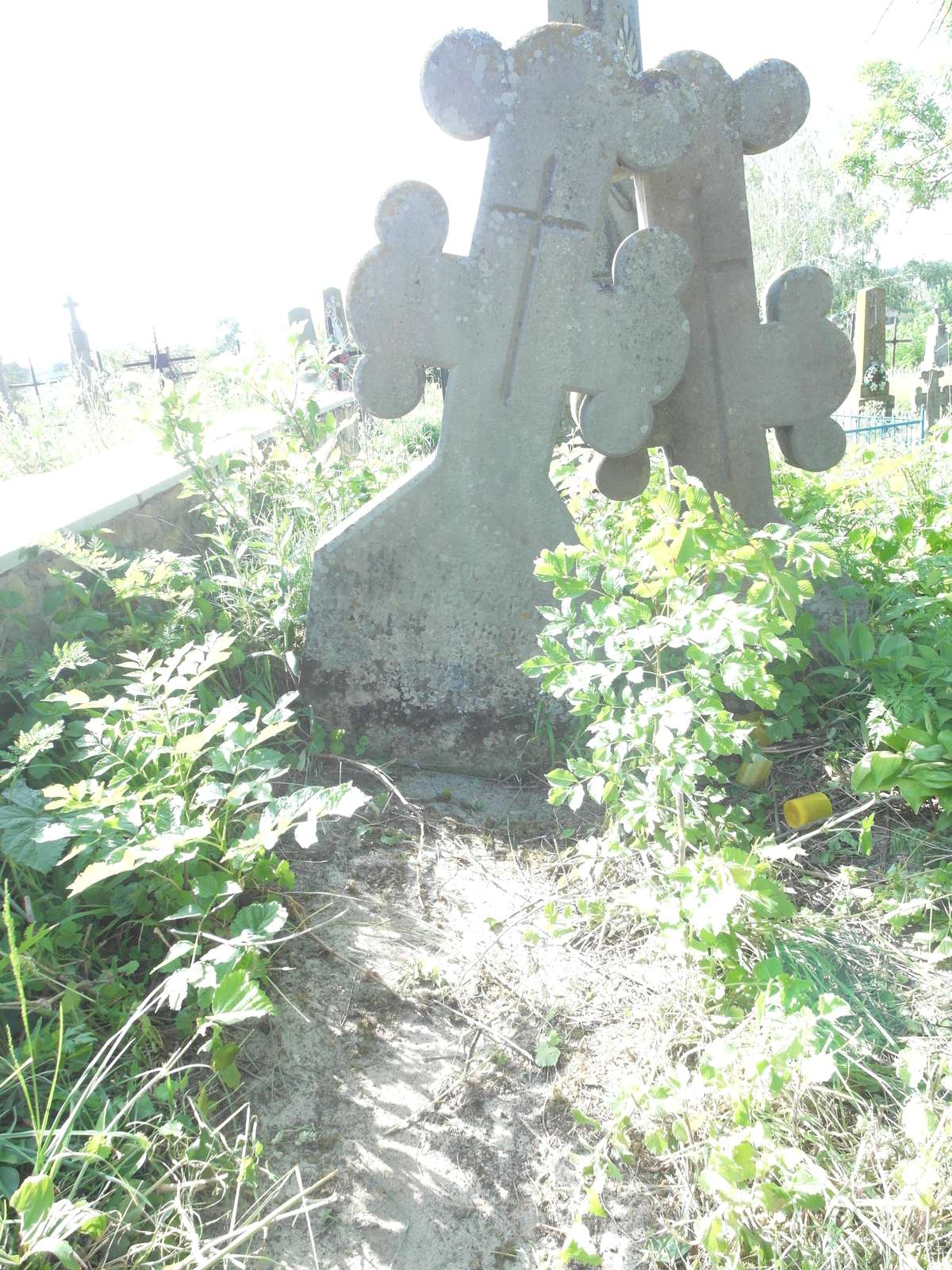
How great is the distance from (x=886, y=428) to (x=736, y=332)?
7.33 metres

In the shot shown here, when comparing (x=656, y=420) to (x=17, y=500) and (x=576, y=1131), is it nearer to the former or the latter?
(x=576, y=1131)

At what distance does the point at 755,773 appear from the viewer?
7.92ft

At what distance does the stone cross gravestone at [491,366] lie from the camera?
2.43 metres

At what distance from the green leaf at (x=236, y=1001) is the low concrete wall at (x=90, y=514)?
1331 mm

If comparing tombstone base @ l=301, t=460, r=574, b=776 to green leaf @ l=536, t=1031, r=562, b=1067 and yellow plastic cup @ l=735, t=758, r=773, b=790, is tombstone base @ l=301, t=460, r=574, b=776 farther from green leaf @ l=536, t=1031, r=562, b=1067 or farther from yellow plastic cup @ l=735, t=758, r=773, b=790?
green leaf @ l=536, t=1031, r=562, b=1067

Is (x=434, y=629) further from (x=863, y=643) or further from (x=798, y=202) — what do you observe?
(x=798, y=202)

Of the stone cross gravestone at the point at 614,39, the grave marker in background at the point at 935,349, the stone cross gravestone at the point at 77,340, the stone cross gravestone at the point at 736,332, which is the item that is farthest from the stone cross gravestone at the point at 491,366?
the stone cross gravestone at the point at 77,340

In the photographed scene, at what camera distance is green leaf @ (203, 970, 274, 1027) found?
4.68ft

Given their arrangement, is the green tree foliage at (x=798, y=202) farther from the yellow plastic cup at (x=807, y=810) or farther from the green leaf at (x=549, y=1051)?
the green leaf at (x=549, y=1051)

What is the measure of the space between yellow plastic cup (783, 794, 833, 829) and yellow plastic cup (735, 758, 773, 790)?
0.58ft

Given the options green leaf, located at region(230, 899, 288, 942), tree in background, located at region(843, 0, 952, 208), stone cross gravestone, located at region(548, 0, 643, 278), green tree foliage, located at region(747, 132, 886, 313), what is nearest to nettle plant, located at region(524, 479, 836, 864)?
green leaf, located at region(230, 899, 288, 942)

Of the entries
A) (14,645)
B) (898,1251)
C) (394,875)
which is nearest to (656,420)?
(394,875)

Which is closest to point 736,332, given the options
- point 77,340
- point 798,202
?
point 77,340

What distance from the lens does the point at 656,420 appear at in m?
2.85
